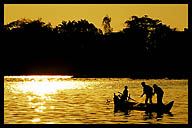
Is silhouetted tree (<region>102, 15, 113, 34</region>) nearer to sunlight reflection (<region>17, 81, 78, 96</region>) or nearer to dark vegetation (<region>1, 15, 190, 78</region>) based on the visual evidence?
dark vegetation (<region>1, 15, 190, 78</region>)

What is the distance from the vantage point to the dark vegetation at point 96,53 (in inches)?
5768

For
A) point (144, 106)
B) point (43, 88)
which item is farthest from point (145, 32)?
point (144, 106)

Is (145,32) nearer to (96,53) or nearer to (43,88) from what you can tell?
(96,53)

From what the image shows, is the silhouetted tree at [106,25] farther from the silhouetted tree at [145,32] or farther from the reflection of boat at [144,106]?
the reflection of boat at [144,106]

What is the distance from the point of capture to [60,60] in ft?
502

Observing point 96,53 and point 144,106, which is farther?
point 96,53

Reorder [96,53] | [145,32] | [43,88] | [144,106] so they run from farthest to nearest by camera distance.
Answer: [145,32] → [96,53] → [43,88] → [144,106]

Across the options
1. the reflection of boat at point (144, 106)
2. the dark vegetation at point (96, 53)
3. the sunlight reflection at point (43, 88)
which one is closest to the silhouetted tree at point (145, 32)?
the dark vegetation at point (96, 53)

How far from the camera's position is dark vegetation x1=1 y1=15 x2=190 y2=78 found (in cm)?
14650

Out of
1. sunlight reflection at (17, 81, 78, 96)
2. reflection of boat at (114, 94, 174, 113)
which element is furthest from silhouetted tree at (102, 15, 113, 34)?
reflection of boat at (114, 94, 174, 113)

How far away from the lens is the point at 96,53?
496ft

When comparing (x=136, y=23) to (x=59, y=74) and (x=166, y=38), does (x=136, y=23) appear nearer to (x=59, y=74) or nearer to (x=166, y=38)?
(x=166, y=38)
